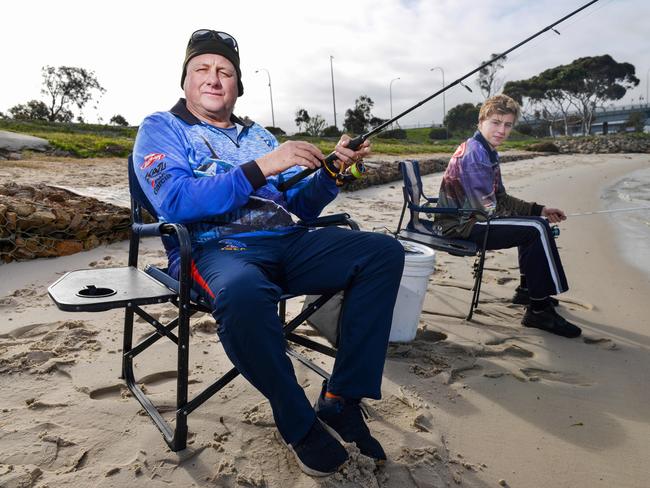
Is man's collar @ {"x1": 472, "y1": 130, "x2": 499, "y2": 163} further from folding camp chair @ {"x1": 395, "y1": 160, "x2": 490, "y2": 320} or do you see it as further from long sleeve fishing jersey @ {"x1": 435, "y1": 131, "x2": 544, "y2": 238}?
folding camp chair @ {"x1": 395, "y1": 160, "x2": 490, "y2": 320}

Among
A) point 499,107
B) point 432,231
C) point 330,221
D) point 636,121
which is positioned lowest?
point 432,231

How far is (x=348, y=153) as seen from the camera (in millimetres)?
2305

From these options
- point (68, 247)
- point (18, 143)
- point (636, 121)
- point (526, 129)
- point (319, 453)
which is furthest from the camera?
point (636, 121)

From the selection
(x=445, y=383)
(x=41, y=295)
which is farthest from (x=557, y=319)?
(x=41, y=295)

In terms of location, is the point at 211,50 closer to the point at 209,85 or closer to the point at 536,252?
the point at 209,85

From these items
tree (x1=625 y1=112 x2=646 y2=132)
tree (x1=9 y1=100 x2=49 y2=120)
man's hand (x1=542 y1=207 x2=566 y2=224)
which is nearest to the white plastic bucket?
man's hand (x1=542 y1=207 x2=566 y2=224)

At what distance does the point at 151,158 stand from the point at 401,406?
1.51m

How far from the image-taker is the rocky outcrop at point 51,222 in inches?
164

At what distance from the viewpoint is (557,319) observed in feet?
10.9

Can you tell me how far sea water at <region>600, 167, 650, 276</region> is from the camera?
5617 mm

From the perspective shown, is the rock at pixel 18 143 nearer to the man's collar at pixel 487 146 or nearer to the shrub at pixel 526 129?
the man's collar at pixel 487 146

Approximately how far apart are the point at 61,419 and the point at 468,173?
9.41 ft

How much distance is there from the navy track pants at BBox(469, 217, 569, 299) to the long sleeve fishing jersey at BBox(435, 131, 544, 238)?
0.59 ft

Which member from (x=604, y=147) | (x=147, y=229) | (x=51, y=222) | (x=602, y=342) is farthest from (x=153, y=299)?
(x=604, y=147)
